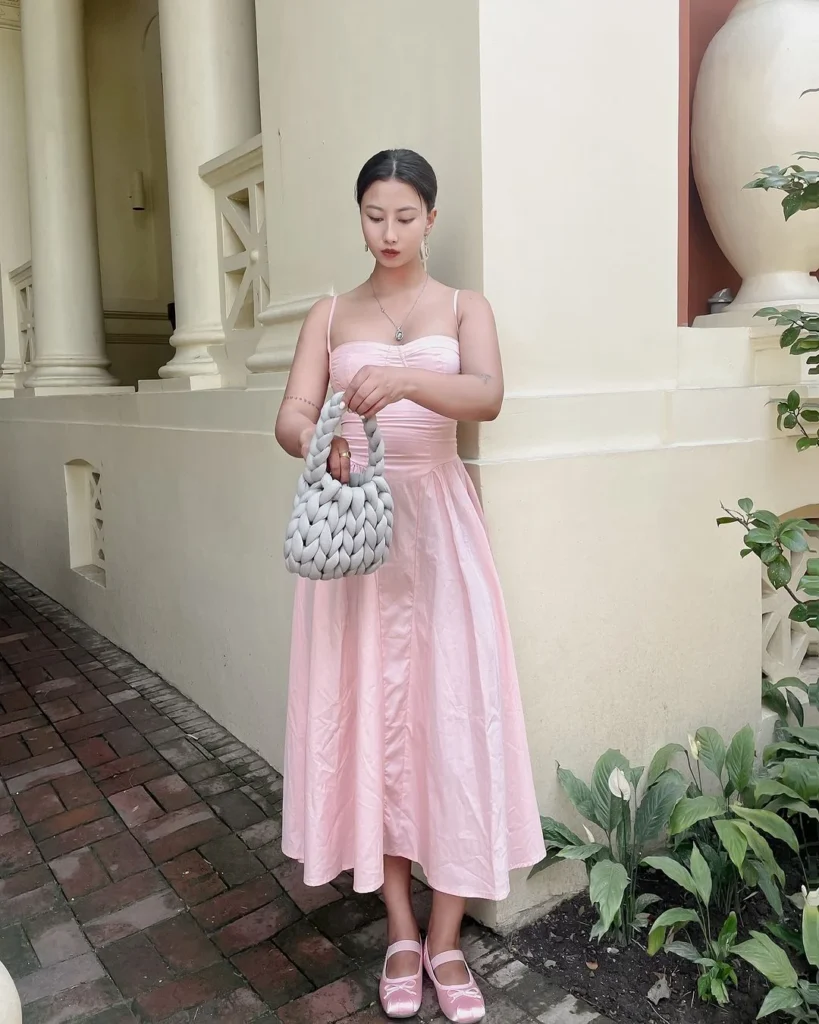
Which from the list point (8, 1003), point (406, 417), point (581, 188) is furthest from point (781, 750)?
point (8, 1003)

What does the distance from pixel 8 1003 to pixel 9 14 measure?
23.3 feet

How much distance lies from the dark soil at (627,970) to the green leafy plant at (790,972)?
13 cm

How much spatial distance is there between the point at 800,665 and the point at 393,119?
227cm

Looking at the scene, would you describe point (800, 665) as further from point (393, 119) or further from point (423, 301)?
point (393, 119)

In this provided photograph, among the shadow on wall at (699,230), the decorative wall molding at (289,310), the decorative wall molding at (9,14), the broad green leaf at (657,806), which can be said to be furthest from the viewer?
the decorative wall molding at (9,14)

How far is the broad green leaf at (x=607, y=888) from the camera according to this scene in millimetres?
2061

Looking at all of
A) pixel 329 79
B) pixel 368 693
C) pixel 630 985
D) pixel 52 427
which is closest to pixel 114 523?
pixel 52 427

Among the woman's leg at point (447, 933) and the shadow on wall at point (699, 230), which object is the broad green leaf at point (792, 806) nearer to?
the woman's leg at point (447, 933)

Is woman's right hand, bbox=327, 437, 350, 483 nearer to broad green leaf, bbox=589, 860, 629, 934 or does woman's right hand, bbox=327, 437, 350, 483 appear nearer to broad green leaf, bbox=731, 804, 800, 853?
broad green leaf, bbox=589, 860, 629, 934

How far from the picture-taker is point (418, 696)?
201cm

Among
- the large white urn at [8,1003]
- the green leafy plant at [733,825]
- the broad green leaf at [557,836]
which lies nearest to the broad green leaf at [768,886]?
the green leafy plant at [733,825]

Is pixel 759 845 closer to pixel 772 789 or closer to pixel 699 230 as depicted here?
pixel 772 789

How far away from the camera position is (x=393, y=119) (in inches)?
93.8

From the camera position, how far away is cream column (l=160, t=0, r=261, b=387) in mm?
3703
